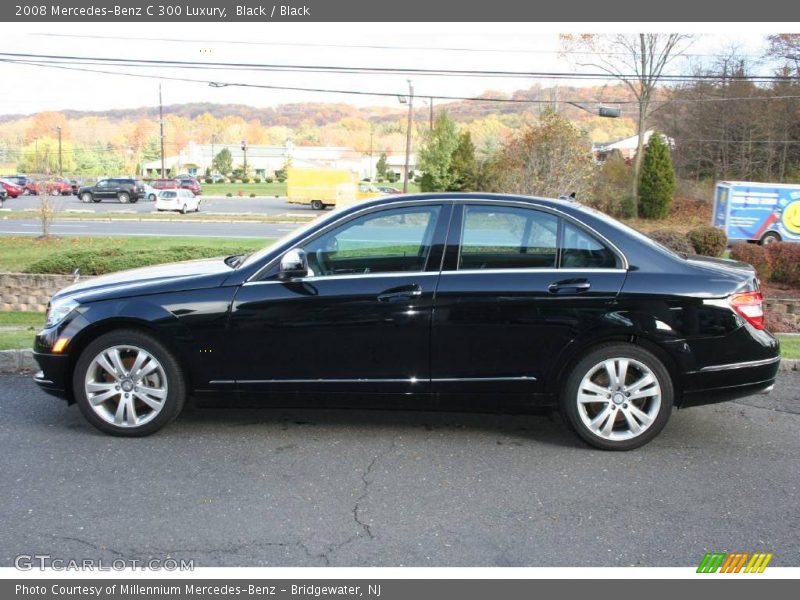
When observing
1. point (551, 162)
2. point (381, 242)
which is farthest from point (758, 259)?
point (381, 242)

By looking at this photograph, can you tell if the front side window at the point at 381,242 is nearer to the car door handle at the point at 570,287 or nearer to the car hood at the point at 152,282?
the car hood at the point at 152,282

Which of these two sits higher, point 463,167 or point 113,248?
point 463,167

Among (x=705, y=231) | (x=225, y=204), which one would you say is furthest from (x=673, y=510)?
(x=225, y=204)

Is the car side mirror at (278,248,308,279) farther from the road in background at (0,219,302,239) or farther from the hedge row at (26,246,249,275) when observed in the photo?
the road in background at (0,219,302,239)

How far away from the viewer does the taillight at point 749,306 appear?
4.50 metres

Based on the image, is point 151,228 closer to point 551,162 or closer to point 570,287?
point 551,162

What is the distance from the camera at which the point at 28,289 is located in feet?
45.9

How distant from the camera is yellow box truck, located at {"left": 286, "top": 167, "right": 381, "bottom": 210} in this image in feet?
157

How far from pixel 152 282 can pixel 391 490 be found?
2.14 metres

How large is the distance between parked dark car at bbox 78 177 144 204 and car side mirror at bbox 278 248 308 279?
50.5 m

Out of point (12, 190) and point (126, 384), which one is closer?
point (126, 384)

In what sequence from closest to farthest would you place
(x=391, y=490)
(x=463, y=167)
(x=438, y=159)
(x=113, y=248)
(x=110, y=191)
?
(x=391, y=490) < (x=113, y=248) < (x=438, y=159) < (x=463, y=167) < (x=110, y=191)

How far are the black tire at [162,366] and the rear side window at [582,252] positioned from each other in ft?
8.67

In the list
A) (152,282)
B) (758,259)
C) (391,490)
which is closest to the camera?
(391,490)
